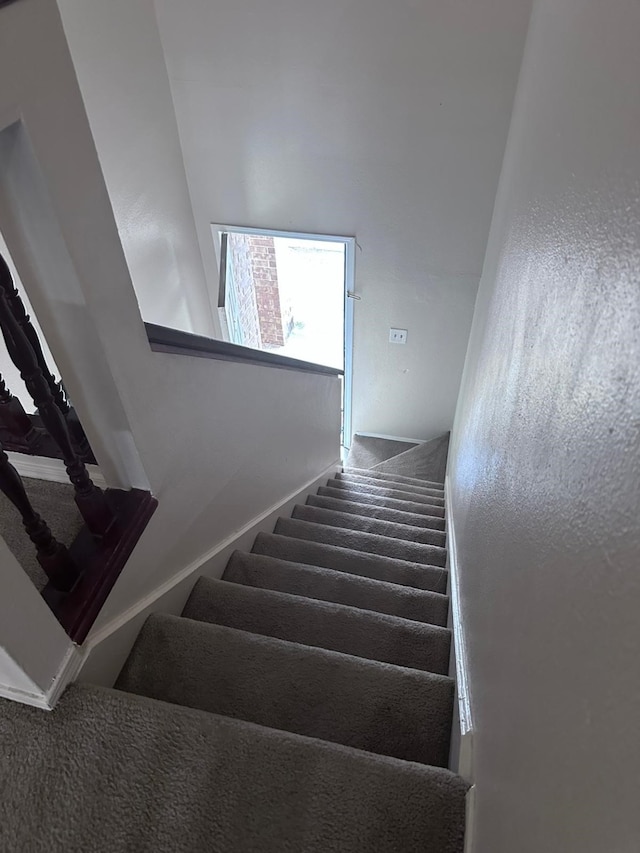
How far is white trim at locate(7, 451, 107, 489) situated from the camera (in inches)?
50.5

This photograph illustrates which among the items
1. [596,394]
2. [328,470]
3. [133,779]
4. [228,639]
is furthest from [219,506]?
[328,470]

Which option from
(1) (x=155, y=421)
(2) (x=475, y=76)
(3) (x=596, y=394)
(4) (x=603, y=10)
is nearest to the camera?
(3) (x=596, y=394)

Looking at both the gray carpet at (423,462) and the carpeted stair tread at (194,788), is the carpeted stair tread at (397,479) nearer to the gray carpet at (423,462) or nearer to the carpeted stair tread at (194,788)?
the gray carpet at (423,462)

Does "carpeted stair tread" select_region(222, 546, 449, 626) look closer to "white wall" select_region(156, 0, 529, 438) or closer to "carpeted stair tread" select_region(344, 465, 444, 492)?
"carpeted stair tread" select_region(344, 465, 444, 492)

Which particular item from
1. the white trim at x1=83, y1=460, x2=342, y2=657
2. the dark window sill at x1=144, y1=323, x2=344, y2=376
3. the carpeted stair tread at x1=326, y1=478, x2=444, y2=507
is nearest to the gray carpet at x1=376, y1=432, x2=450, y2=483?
the carpeted stair tread at x1=326, y1=478, x2=444, y2=507

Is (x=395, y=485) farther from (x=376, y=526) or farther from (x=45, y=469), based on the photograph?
(x=45, y=469)

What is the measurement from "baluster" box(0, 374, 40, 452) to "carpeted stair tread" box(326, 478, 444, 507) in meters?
2.16

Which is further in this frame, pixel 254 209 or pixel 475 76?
pixel 254 209

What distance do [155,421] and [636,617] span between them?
41.9 inches

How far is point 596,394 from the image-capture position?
565mm

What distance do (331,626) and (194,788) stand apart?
632 mm

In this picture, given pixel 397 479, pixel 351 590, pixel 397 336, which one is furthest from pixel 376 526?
pixel 397 336

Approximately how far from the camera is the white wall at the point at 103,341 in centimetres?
82

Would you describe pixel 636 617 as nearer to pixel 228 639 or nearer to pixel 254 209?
pixel 228 639
